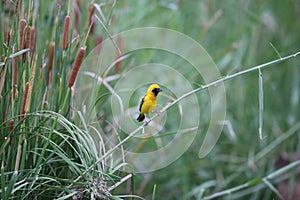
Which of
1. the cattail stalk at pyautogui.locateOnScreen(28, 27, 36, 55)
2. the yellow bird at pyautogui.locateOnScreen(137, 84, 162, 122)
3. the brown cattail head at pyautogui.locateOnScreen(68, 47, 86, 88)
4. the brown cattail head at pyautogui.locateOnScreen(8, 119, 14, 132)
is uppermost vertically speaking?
the cattail stalk at pyautogui.locateOnScreen(28, 27, 36, 55)

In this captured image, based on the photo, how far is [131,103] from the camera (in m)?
1.67

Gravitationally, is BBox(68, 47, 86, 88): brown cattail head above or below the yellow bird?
above

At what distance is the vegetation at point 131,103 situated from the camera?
3.49 feet

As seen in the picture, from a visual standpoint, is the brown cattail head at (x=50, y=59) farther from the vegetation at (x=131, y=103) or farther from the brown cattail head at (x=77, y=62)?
the brown cattail head at (x=77, y=62)

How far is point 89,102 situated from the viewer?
1259 mm

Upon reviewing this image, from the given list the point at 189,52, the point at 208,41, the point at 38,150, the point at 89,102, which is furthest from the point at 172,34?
the point at 38,150

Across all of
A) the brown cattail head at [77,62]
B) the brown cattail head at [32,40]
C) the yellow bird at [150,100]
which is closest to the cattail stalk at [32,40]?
the brown cattail head at [32,40]

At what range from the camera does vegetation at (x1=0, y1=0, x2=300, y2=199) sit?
106 centimetres

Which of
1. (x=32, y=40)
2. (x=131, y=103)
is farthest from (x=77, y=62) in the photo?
(x=131, y=103)

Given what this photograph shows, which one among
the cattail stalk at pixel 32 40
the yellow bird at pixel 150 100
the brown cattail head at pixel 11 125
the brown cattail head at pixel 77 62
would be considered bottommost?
the yellow bird at pixel 150 100

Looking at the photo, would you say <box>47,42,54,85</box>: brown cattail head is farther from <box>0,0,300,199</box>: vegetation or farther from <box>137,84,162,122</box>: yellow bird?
<box>137,84,162,122</box>: yellow bird

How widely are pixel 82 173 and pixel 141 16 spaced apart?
1.33 meters

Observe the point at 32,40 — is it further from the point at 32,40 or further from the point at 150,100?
the point at 150,100

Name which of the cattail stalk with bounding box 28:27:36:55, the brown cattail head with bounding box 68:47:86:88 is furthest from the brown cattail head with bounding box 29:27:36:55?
the brown cattail head with bounding box 68:47:86:88
